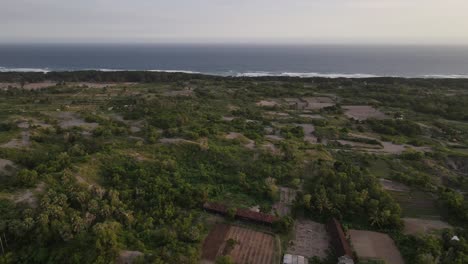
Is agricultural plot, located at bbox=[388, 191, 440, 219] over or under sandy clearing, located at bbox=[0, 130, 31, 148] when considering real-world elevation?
under

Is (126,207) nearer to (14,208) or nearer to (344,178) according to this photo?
(14,208)

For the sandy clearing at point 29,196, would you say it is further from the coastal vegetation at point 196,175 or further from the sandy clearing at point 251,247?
the sandy clearing at point 251,247

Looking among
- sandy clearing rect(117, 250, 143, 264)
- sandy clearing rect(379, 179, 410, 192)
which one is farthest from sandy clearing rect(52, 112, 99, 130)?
sandy clearing rect(379, 179, 410, 192)

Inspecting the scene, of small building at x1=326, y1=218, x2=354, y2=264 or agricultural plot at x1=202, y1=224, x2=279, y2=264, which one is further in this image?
agricultural plot at x1=202, y1=224, x2=279, y2=264

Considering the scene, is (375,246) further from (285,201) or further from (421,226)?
(285,201)

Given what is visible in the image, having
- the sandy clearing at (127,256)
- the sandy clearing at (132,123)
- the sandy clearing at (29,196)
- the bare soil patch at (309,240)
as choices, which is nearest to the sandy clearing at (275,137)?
the sandy clearing at (132,123)

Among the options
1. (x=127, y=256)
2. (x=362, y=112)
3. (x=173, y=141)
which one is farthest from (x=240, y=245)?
(x=362, y=112)

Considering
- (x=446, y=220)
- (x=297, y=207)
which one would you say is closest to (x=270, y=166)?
(x=297, y=207)

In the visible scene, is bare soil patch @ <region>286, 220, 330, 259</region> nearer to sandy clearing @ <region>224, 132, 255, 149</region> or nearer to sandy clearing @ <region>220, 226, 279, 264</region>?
sandy clearing @ <region>220, 226, 279, 264</region>

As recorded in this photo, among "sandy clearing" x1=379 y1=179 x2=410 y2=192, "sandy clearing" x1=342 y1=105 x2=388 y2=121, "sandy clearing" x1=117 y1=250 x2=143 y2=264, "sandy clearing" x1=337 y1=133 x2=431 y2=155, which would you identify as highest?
"sandy clearing" x1=342 y1=105 x2=388 y2=121
